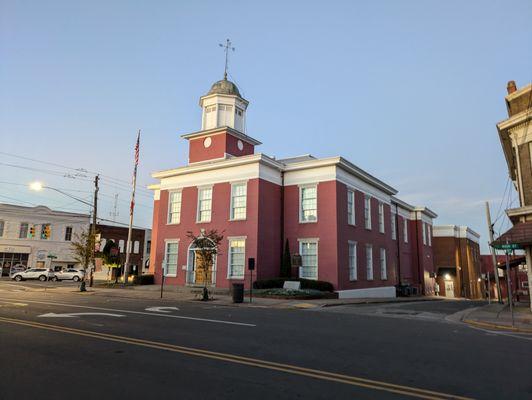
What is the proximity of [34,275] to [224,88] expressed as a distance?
1189 inches

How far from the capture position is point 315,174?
1177 inches

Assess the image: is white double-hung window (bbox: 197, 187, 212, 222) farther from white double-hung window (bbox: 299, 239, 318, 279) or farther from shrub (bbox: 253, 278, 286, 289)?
white double-hung window (bbox: 299, 239, 318, 279)

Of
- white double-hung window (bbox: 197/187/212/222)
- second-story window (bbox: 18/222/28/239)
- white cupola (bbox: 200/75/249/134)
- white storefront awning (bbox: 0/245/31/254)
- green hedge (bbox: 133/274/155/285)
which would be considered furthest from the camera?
second-story window (bbox: 18/222/28/239)

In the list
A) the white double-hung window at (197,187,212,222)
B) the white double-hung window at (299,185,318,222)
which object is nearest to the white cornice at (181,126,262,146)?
the white double-hung window at (197,187,212,222)

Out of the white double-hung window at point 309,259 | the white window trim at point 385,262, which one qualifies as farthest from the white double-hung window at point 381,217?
the white double-hung window at point 309,259

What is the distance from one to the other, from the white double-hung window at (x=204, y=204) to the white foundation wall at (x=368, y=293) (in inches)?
455

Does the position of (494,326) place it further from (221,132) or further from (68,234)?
(68,234)

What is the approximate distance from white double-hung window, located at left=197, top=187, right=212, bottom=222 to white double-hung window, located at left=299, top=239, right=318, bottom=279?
25.3 ft

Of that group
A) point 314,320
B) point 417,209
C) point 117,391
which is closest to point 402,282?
point 417,209

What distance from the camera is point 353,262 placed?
100ft

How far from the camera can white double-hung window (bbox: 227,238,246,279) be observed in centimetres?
2903

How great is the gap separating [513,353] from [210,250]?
17649 millimetres

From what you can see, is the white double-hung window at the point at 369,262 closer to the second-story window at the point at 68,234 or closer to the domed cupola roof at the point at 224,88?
the domed cupola roof at the point at 224,88

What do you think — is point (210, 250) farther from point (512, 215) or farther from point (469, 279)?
point (469, 279)
